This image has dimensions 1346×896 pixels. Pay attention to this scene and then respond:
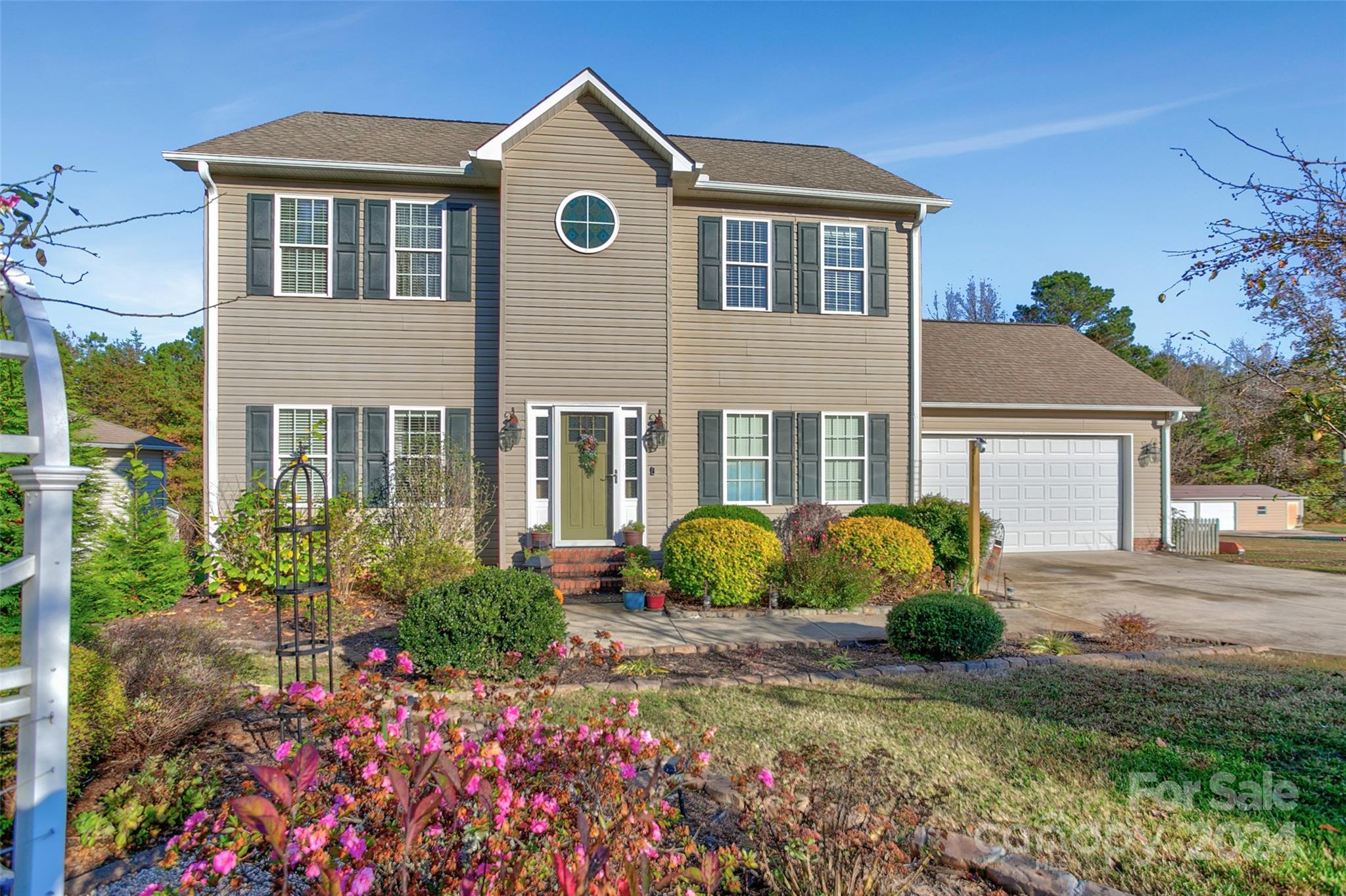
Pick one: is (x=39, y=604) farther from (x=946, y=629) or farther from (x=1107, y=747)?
(x=946, y=629)

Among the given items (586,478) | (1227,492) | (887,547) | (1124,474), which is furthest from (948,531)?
(1227,492)

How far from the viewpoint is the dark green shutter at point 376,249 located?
9.95 m

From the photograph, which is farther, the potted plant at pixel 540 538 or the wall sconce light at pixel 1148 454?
the wall sconce light at pixel 1148 454

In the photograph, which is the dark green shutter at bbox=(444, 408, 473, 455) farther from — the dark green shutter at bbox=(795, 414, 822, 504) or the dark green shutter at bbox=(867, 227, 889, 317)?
the dark green shutter at bbox=(867, 227, 889, 317)

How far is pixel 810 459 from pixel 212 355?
8.62 metres

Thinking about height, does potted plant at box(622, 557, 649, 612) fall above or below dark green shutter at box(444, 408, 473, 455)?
below

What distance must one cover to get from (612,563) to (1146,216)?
282 inches

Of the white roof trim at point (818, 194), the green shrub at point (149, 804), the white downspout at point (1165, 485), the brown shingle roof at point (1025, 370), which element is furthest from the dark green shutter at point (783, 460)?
the green shrub at point (149, 804)

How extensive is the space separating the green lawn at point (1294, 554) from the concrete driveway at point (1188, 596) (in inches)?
35.1

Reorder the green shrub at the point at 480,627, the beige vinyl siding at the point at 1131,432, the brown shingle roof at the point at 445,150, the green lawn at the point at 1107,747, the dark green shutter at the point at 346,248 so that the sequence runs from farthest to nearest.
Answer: the beige vinyl siding at the point at 1131,432 → the dark green shutter at the point at 346,248 → the brown shingle roof at the point at 445,150 → the green shrub at the point at 480,627 → the green lawn at the point at 1107,747

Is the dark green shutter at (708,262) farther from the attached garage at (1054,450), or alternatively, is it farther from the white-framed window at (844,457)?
the attached garage at (1054,450)

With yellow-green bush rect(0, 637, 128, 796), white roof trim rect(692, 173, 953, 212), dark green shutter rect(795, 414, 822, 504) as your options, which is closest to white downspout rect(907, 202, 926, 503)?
white roof trim rect(692, 173, 953, 212)

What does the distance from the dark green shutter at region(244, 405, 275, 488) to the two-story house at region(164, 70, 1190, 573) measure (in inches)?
1.1

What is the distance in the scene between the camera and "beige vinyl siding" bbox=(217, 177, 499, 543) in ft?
31.6
